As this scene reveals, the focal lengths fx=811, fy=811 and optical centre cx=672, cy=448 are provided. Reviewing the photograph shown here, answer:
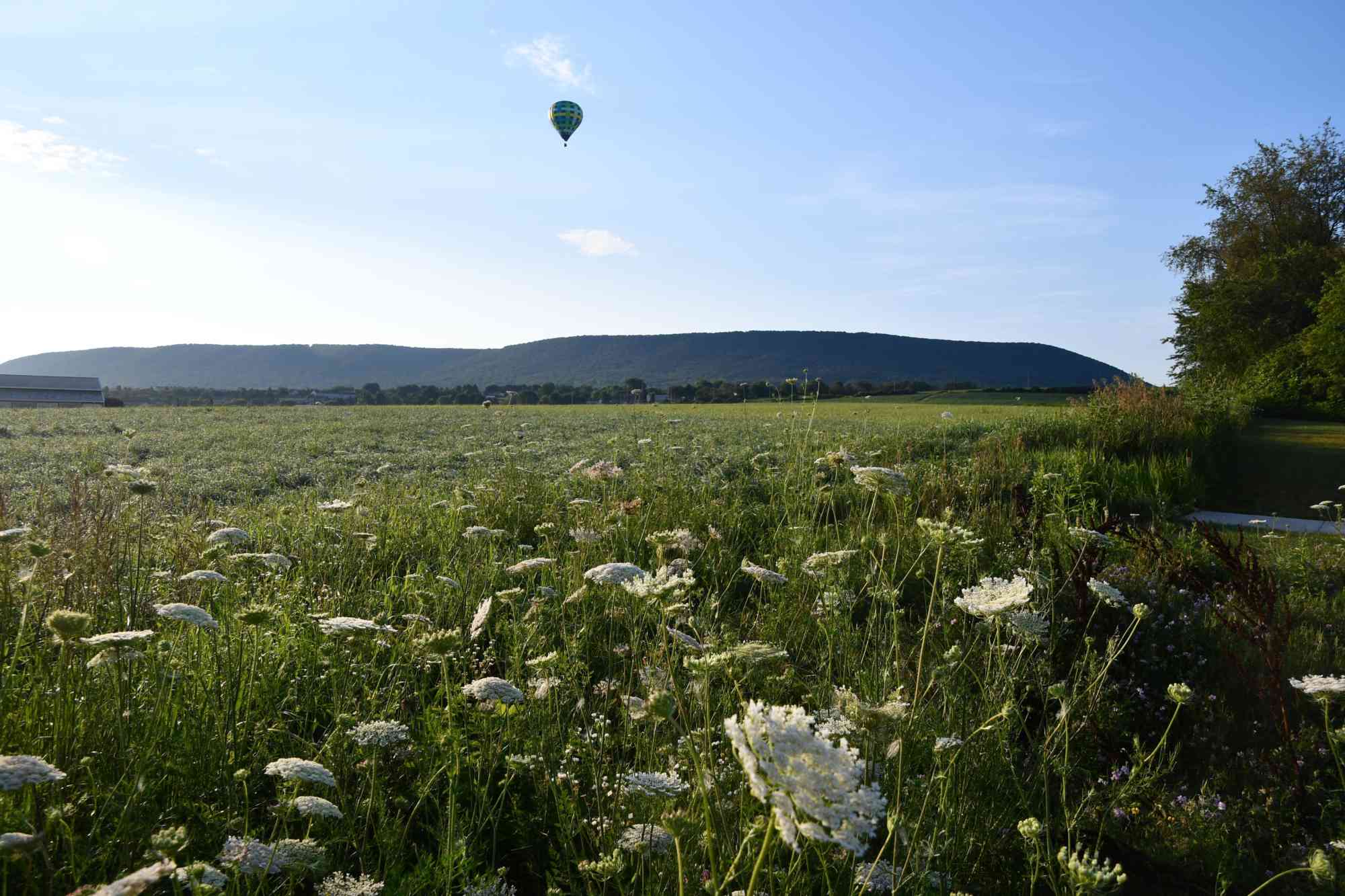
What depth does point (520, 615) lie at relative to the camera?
15.4ft

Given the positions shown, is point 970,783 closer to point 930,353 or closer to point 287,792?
point 287,792

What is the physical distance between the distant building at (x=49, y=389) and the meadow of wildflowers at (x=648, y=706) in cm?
7319

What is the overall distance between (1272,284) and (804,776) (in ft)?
146

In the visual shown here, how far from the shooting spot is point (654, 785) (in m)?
2.08

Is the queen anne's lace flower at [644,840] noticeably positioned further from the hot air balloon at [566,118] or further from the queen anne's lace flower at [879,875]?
the hot air balloon at [566,118]

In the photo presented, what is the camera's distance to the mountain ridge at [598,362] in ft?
468

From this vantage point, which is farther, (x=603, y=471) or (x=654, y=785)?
(x=603, y=471)

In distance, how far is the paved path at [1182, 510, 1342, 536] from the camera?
386 inches

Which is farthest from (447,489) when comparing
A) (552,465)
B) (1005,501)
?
(1005,501)

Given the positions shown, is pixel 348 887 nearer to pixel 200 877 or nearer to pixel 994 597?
pixel 200 877

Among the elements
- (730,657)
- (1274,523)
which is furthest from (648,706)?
(1274,523)

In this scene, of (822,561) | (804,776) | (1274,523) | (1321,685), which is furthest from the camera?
(1274,523)

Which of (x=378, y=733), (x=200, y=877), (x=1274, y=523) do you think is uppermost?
(x=200, y=877)

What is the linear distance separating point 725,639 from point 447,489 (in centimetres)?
787
